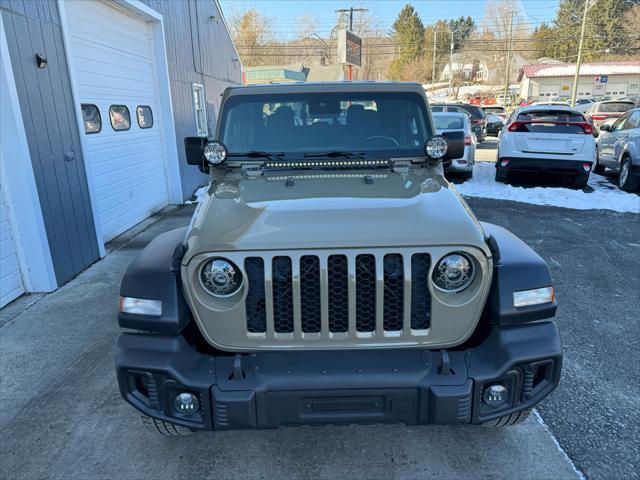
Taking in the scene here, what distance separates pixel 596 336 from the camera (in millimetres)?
3938

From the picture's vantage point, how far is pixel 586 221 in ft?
25.6

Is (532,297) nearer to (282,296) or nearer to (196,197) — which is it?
(282,296)

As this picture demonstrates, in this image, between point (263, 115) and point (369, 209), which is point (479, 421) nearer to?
point (369, 209)

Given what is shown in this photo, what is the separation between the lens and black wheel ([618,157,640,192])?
31.3ft

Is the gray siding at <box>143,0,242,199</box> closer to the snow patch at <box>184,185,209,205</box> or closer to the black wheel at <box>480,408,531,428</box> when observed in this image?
the snow patch at <box>184,185,209,205</box>

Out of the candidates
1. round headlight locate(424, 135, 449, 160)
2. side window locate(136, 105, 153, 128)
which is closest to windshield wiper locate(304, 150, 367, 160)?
round headlight locate(424, 135, 449, 160)

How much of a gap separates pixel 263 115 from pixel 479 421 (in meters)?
2.49

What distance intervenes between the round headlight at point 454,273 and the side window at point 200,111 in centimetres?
1027

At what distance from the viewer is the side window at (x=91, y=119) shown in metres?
6.56

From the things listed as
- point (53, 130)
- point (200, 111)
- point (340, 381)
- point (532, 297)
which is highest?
point (200, 111)

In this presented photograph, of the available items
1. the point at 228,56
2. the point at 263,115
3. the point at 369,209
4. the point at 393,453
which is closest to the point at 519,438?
the point at 393,453

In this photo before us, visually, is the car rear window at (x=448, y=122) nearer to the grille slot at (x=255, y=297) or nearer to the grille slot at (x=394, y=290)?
the grille slot at (x=394, y=290)

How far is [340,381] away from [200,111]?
1113cm

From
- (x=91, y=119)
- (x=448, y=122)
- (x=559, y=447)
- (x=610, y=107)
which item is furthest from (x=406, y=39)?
(x=559, y=447)
